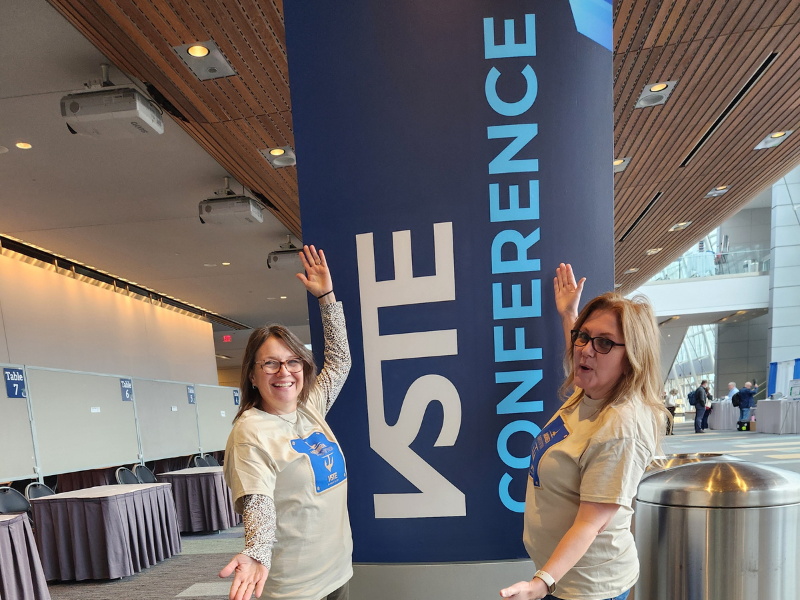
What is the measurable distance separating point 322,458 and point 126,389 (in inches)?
269

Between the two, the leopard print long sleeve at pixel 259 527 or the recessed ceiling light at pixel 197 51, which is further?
the recessed ceiling light at pixel 197 51

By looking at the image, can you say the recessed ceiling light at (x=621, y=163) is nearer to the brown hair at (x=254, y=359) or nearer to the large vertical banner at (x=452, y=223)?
the large vertical banner at (x=452, y=223)

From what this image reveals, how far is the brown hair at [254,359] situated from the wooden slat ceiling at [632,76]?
2.35 m

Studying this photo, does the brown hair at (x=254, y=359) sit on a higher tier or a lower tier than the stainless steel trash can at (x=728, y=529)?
higher

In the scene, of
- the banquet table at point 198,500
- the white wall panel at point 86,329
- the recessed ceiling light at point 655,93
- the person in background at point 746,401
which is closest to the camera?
the recessed ceiling light at point 655,93

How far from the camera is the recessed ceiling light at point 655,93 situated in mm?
Answer: 4492

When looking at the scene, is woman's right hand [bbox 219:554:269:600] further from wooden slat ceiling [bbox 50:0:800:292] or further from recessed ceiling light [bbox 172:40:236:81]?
recessed ceiling light [bbox 172:40:236:81]

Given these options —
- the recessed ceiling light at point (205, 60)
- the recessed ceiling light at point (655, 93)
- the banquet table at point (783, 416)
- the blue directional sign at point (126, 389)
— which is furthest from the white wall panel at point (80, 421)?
the banquet table at point (783, 416)

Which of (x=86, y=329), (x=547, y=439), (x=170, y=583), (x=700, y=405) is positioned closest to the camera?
(x=547, y=439)

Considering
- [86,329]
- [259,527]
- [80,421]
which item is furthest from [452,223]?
[86,329]

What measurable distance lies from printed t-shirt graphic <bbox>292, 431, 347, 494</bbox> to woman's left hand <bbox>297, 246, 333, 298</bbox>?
16.4 inches

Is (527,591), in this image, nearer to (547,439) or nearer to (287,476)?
(547,439)

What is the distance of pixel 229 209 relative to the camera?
611cm

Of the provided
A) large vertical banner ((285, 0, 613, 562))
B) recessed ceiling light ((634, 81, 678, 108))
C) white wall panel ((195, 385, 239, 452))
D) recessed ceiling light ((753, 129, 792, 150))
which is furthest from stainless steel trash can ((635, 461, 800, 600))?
white wall panel ((195, 385, 239, 452))
